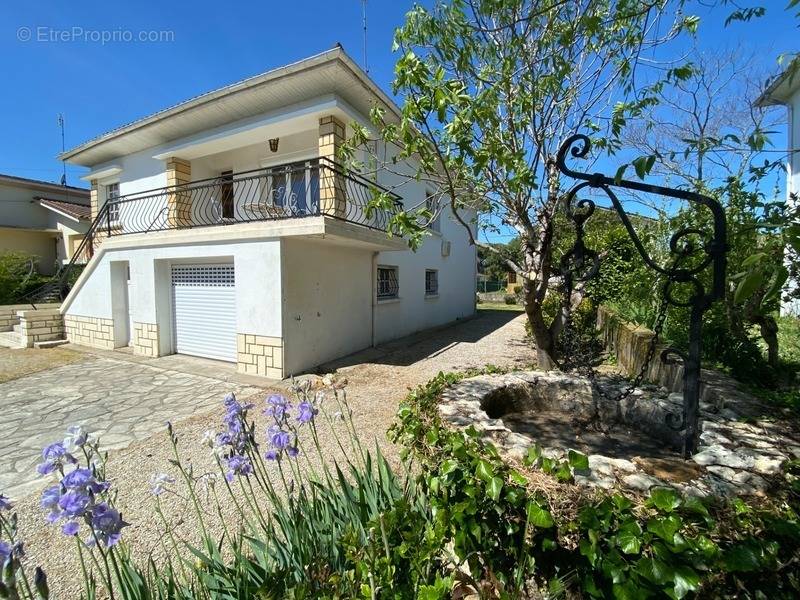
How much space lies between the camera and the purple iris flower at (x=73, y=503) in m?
1.15

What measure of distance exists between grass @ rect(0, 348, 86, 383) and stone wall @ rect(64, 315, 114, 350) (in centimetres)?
55

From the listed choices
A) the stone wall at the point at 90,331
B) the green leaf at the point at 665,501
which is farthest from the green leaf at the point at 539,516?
the stone wall at the point at 90,331

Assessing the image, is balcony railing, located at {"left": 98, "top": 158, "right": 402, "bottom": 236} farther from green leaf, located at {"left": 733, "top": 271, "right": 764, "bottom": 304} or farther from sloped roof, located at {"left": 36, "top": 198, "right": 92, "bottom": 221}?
green leaf, located at {"left": 733, "top": 271, "right": 764, "bottom": 304}

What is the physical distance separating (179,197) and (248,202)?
5.99 feet

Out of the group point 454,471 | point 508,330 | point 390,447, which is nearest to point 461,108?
point 454,471

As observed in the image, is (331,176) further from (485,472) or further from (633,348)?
(485,472)

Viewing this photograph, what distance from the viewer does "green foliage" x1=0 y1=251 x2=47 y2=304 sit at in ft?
41.8

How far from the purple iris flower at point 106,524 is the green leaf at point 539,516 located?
142 cm

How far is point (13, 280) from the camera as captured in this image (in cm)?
1298

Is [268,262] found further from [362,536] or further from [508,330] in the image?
[508,330]

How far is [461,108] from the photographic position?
307 centimetres

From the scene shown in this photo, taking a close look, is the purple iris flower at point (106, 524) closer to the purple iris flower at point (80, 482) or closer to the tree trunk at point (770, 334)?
the purple iris flower at point (80, 482)

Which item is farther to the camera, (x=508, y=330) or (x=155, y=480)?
(x=508, y=330)

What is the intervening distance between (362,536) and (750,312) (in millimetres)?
3489
